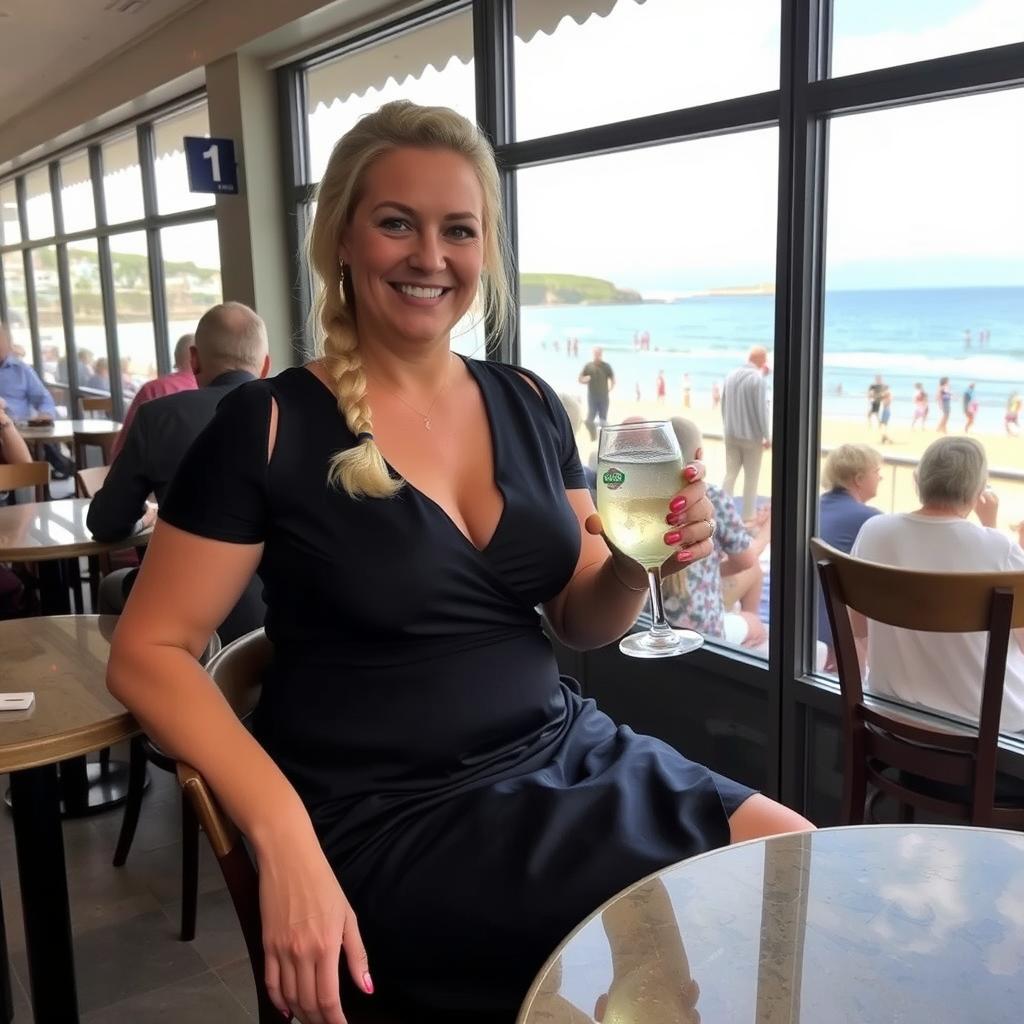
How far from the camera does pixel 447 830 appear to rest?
1168 millimetres

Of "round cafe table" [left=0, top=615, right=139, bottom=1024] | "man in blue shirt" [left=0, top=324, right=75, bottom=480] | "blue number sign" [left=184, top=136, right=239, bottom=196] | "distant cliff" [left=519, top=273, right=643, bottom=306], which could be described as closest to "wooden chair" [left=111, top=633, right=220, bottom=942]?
"round cafe table" [left=0, top=615, right=139, bottom=1024]

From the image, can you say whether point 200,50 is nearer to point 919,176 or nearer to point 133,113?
point 133,113

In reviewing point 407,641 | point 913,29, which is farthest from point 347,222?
point 913,29

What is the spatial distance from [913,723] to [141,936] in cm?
180

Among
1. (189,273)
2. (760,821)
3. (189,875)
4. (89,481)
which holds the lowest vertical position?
(189,875)

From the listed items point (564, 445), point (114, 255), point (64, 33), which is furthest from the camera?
point (114, 255)

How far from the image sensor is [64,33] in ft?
19.7

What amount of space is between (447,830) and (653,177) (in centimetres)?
238

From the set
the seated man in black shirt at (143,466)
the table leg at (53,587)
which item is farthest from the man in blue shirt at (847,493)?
the table leg at (53,587)

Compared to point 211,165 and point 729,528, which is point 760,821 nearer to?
point 729,528

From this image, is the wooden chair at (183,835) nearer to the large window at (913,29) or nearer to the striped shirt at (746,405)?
the striped shirt at (746,405)

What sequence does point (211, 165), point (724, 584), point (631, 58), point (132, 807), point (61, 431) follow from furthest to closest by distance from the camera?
point (61, 431) < point (211, 165) < point (631, 58) < point (724, 584) < point (132, 807)

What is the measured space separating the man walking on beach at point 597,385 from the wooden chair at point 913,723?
1.59 metres

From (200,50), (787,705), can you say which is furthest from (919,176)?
Answer: (200,50)
